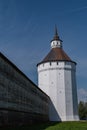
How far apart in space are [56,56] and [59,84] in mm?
5010

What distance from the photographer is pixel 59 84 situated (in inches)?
1714

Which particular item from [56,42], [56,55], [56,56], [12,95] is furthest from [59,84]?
[12,95]

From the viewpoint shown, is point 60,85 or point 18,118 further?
point 60,85

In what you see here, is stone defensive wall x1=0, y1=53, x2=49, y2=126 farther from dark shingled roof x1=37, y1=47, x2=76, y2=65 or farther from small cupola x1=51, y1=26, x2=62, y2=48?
small cupola x1=51, y1=26, x2=62, y2=48

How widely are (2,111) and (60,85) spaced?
1116 inches

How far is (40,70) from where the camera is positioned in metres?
46.3

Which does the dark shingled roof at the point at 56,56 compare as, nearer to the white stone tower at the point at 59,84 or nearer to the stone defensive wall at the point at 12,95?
the white stone tower at the point at 59,84

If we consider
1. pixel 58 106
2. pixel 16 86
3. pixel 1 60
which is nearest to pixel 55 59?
pixel 58 106

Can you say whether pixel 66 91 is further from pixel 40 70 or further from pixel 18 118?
pixel 18 118

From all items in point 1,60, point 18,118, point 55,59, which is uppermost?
point 55,59

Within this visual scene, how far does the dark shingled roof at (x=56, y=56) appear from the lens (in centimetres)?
4459

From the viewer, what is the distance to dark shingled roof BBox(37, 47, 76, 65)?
44.6 metres

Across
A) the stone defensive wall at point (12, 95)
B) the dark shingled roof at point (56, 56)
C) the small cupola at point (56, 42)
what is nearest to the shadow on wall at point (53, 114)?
the dark shingled roof at point (56, 56)

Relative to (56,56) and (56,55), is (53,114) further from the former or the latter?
(56,55)
